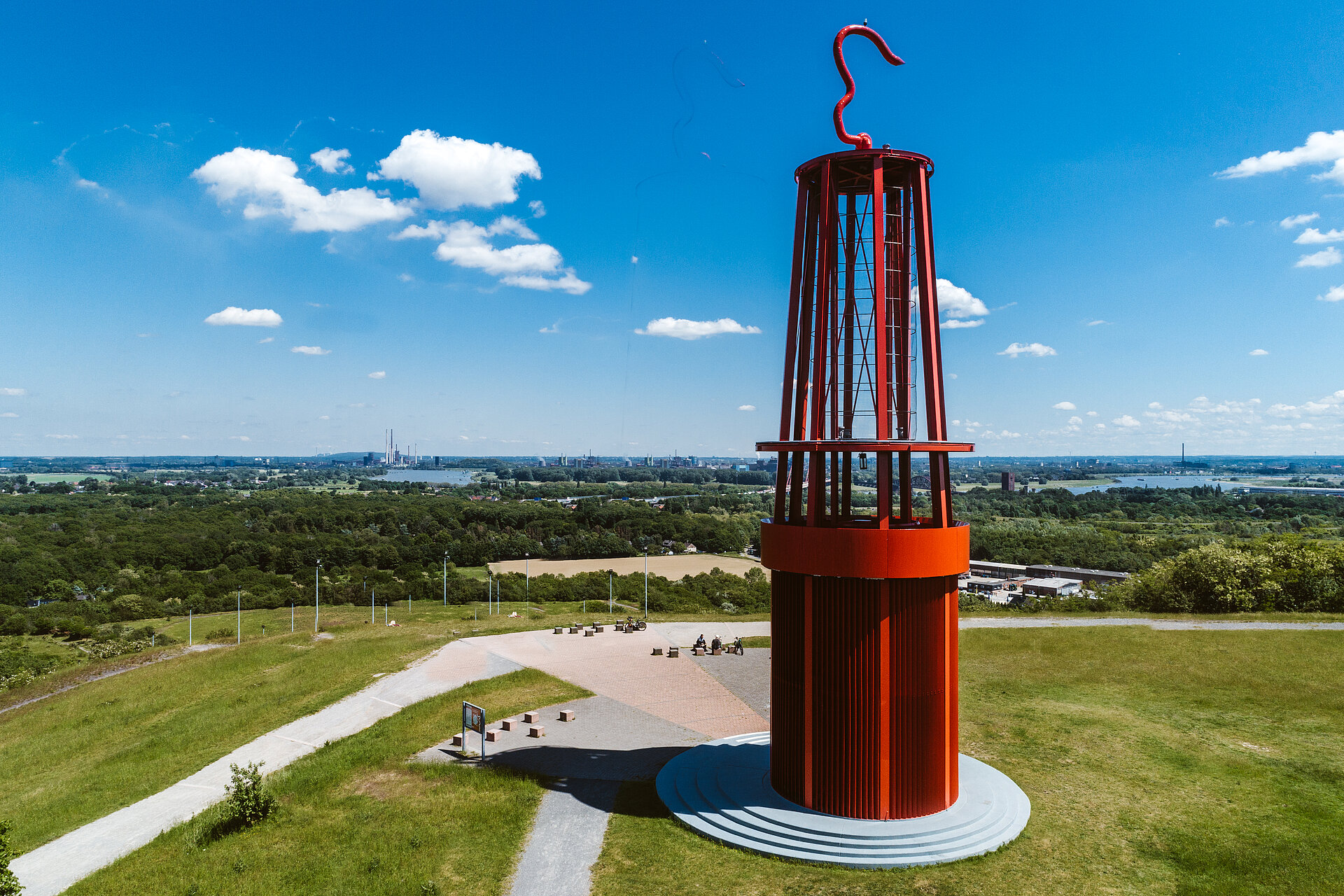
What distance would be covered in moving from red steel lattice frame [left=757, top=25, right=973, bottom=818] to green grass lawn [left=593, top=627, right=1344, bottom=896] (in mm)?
2122

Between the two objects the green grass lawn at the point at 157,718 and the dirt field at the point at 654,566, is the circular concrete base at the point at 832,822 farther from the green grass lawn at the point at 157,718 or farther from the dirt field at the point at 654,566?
the dirt field at the point at 654,566

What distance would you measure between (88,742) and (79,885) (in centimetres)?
1364

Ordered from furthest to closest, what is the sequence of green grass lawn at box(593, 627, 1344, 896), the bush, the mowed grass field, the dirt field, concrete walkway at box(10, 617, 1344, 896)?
the dirt field
the mowed grass field
the bush
concrete walkway at box(10, 617, 1344, 896)
green grass lawn at box(593, 627, 1344, 896)

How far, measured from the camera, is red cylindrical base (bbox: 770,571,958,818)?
47.3 feet

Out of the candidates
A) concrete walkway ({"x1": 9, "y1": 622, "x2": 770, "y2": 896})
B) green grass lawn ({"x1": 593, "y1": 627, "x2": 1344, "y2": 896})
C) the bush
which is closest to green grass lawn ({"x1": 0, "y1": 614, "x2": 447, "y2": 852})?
concrete walkway ({"x1": 9, "y1": 622, "x2": 770, "y2": 896})

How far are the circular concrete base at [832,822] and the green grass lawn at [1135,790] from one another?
0.31 metres

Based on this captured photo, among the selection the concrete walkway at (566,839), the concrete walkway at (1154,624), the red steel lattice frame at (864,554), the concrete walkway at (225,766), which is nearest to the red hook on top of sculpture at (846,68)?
the red steel lattice frame at (864,554)

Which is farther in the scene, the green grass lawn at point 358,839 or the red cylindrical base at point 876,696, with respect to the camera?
the red cylindrical base at point 876,696

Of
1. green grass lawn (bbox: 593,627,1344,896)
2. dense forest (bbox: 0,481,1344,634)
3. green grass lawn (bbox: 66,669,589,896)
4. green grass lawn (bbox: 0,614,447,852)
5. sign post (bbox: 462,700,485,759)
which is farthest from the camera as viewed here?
dense forest (bbox: 0,481,1344,634)

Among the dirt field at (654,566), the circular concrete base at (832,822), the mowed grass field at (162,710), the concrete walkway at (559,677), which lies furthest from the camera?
the dirt field at (654,566)

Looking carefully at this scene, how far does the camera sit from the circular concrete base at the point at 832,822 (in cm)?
1366

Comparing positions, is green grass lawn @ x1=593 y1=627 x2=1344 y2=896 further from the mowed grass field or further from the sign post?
the mowed grass field

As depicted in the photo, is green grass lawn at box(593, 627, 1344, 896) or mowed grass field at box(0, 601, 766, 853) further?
mowed grass field at box(0, 601, 766, 853)

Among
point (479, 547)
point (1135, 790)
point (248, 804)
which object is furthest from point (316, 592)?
point (1135, 790)
